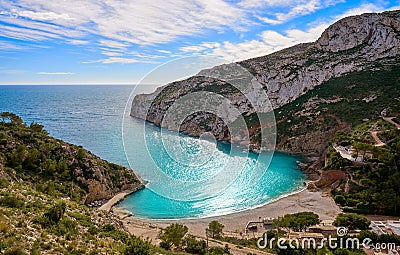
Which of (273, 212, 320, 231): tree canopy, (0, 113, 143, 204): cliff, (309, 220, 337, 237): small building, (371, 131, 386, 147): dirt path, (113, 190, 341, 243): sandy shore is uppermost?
(371, 131, 386, 147): dirt path

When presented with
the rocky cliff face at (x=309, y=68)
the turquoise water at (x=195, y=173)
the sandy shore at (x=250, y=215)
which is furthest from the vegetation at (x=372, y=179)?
the rocky cliff face at (x=309, y=68)

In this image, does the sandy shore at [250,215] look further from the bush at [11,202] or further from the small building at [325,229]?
the bush at [11,202]

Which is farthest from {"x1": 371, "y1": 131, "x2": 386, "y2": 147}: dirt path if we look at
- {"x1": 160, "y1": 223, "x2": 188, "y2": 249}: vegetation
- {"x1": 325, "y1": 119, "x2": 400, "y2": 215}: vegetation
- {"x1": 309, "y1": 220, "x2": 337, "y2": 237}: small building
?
{"x1": 160, "y1": 223, "x2": 188, "y2": 249}: vegetation

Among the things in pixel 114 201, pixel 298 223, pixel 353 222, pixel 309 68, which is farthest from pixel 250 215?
pixel 309 68

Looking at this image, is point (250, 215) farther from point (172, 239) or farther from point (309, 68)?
point (309, 68)

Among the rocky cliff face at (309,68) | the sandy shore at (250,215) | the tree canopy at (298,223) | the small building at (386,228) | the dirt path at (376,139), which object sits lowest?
the sandy shore at (250,215)

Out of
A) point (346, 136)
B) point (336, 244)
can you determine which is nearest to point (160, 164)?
point (346, 136)

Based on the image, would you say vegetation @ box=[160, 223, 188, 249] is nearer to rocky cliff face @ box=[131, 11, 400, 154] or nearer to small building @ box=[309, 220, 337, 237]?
small building @ box=[309, 220, 337, 237]

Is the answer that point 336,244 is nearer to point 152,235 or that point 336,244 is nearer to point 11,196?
point 152,235
